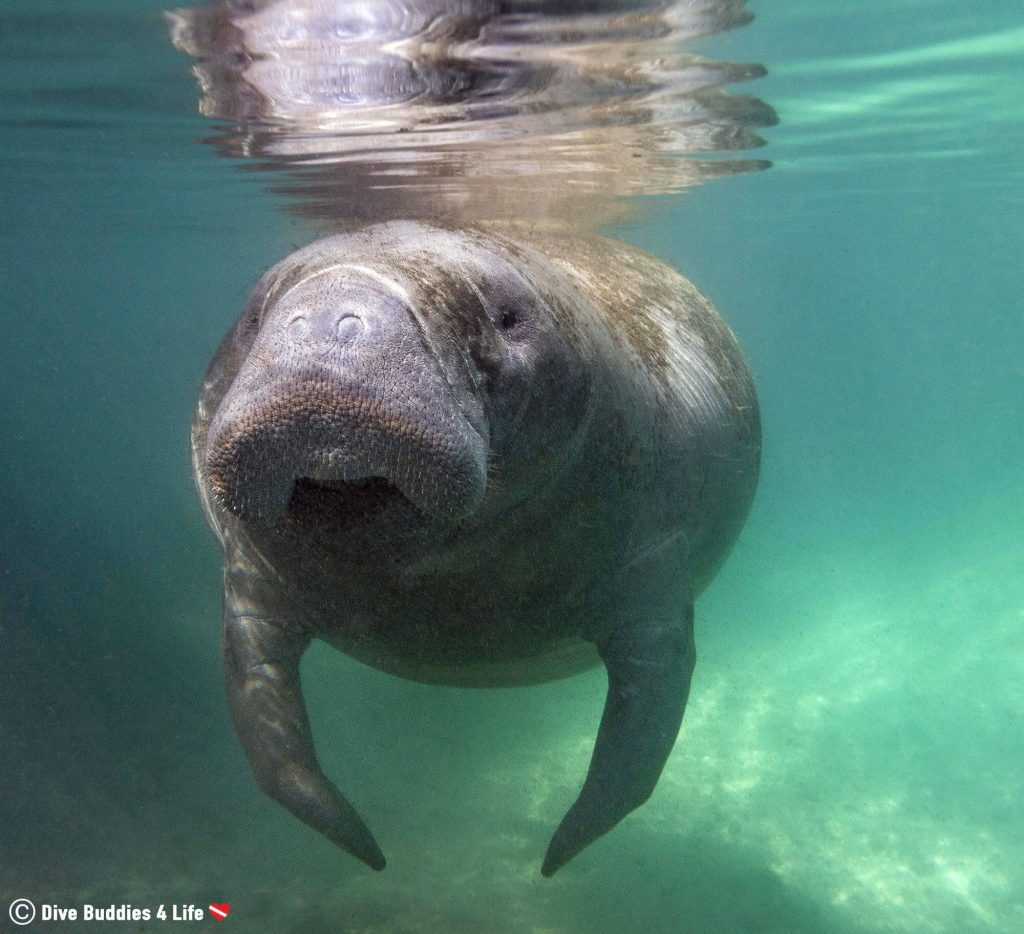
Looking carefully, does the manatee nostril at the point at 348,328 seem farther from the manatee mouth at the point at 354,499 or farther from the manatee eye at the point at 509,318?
the manatee eye at the point at 509,318

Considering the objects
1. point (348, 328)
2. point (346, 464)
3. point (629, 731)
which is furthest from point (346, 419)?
point (629, 731)

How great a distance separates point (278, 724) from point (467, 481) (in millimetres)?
2335

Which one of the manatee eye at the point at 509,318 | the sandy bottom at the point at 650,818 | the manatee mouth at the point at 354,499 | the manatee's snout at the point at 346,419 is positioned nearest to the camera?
the manatee's snout at the point at 346,419

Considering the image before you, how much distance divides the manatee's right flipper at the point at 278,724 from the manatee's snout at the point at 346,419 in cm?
185

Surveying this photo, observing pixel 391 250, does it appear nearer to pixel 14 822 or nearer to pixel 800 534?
pixel 14 822

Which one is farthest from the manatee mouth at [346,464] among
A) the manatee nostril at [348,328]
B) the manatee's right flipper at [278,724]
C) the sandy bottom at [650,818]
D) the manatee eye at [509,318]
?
the sandy bottom at [650,818]

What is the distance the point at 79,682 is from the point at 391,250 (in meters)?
11.0

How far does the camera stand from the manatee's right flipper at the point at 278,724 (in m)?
4.18

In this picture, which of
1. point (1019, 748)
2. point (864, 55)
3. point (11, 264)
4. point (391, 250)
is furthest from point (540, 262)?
point (11, 264)

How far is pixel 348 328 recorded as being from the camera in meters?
2.41

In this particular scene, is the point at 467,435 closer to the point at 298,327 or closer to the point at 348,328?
the point at 348,328

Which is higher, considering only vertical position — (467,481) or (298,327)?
(298,327)

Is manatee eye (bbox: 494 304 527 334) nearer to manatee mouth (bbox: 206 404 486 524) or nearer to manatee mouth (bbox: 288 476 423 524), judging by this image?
manatee mouth (bbox: 206 404 486 524)

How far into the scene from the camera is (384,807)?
9445mm
